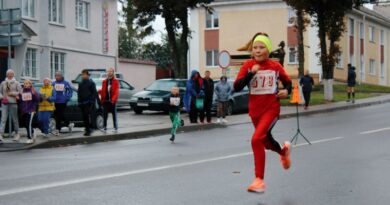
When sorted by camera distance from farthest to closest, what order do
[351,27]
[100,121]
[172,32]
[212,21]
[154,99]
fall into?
[351,27] → [212,21] → [172,32] → [154,99] → [100,121]

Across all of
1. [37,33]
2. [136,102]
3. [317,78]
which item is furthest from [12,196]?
[317,78]

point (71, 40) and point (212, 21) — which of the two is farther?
point (212, 21)

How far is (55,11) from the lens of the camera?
117 feet

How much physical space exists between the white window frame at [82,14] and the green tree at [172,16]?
179 inches

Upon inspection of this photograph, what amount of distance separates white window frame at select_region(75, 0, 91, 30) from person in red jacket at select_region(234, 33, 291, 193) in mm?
30380

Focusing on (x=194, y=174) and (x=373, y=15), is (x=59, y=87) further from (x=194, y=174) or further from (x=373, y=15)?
(x=373, y=15)

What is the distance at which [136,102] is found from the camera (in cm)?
2733

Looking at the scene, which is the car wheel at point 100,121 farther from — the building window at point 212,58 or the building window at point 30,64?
the building window at point 212,58

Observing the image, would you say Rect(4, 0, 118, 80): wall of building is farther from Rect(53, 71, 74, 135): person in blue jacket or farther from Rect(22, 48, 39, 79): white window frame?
Rect(53, 71, 74, 135): person in blue jacket

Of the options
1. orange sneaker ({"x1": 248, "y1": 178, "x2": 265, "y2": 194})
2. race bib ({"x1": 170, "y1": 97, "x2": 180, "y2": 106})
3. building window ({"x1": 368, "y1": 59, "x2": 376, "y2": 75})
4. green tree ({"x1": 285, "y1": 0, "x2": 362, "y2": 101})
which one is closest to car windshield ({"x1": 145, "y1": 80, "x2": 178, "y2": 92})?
green tree ({"x1": 285, "y1": 0, "x2": 362, "y2": 101})

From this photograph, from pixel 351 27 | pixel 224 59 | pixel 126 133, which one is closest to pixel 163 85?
pixel 224 59

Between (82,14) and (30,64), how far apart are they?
5.50 m

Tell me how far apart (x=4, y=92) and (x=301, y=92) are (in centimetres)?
1742

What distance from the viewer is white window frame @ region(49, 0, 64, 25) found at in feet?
116
